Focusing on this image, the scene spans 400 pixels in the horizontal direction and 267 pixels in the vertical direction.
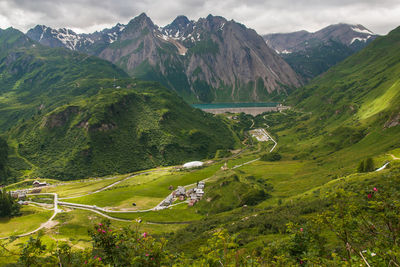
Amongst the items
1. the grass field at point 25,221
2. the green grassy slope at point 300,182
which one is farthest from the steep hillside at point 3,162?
the green grassy slope at point 300,182

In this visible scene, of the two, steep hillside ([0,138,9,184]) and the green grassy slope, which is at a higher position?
steep hillside ([0,138,9,184])

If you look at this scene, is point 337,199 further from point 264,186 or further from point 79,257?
point 264,186

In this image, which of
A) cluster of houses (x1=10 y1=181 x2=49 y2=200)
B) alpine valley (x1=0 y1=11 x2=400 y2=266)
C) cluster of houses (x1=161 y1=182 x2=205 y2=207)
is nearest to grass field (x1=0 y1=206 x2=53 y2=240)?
alpine valley (x1=0 y1=11 x2=400 y2=266)

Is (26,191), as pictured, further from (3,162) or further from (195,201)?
(195,201)

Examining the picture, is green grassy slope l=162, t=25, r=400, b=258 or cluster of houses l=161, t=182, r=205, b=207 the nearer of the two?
green grassy slope l=162, t=25, r=400, b=258

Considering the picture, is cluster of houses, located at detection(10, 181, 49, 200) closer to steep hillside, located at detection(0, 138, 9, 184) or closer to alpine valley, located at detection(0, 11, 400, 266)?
alpine valley, located at detection(0, 11, 400, 266)

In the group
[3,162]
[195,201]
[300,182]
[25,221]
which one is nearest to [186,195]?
[195,201]

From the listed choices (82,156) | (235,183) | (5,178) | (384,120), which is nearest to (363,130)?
(384,120)

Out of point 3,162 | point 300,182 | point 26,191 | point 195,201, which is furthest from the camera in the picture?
point 3,162
